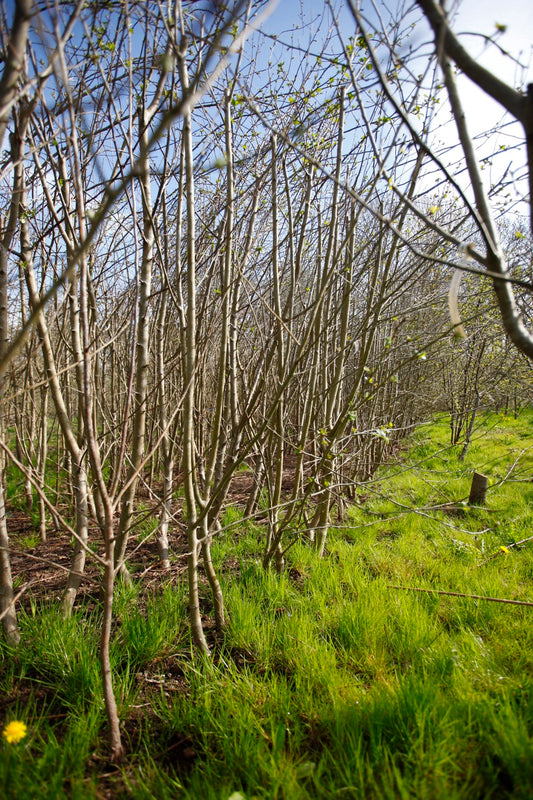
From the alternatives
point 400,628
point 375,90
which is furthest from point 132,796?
point 375,90

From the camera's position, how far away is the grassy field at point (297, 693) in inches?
49.9

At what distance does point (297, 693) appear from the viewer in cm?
167

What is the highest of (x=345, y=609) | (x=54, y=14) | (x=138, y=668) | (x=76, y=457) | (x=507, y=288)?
(x=54, y=14)

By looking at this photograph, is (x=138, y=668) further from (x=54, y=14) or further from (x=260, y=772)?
(x=54, y=14)

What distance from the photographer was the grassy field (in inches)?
49.9

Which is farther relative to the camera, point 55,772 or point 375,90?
point 375,90

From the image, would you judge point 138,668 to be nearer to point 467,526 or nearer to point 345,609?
point 345,609

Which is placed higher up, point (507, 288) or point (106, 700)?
point (507, 288)

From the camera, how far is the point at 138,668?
190 cm

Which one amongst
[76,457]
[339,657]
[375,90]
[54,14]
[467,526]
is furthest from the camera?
[467,526]

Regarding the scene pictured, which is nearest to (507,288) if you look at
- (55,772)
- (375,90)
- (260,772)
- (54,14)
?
(54,14)

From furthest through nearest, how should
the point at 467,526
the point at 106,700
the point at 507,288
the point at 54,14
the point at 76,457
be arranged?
the point at 467,526 < the point at 76,457 < the point at 106,700 < the point at 507,288 < the point at 54,14

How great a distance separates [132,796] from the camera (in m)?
1.28

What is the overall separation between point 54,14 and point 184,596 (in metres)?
2.38
